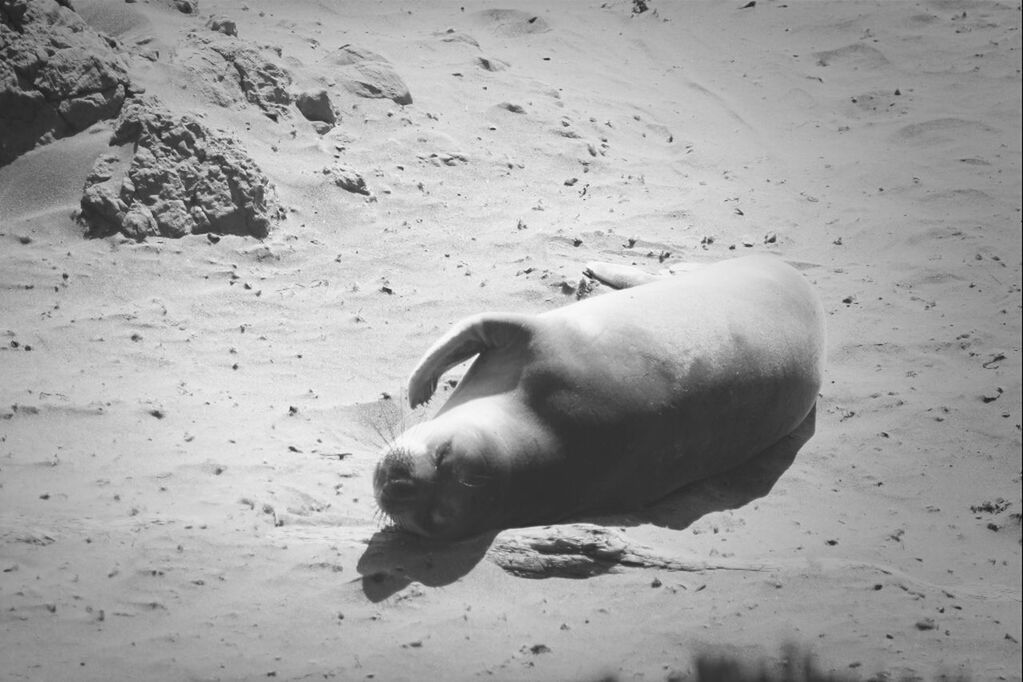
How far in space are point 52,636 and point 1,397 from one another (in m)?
1.64

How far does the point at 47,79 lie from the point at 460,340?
344 cm

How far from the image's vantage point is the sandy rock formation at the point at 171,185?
6047mm

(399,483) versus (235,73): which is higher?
(235,73)

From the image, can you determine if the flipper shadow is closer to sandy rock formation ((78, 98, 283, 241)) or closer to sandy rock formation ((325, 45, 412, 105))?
sandy rock formation ((78, 98, 283, 241))

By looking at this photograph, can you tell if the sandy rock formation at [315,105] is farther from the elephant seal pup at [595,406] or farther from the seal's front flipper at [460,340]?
the seal's front flipper at [460,340]

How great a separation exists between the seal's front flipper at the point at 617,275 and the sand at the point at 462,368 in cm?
14

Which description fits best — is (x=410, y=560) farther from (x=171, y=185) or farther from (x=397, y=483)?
(x=171, y=185)

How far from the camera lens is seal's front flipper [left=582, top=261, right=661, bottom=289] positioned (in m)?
6.01

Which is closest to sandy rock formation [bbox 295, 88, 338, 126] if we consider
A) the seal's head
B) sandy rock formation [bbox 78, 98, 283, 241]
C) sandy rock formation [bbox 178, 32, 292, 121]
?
sandy rock formation [bbox 178, 32, 292, 121]

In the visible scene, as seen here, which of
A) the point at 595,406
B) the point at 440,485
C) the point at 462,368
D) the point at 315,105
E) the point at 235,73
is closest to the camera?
the point at 440,485

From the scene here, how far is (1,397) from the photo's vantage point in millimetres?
4668

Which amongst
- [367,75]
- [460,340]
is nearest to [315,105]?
[367,75]

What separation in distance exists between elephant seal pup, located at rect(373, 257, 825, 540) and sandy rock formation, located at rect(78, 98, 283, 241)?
2222 mm

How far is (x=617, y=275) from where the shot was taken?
19.9 feet
